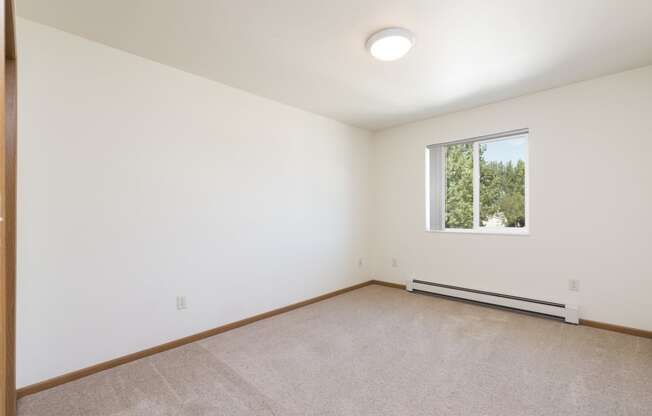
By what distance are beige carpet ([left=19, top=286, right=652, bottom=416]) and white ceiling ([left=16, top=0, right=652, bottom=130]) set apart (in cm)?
238

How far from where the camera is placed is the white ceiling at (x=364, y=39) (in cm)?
192

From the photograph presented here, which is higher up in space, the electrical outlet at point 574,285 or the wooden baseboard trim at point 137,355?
the electrical outlet at point 574,285

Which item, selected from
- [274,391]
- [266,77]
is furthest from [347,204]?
[274,391]

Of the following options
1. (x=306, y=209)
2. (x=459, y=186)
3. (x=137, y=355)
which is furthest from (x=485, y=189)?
(x=137, y=355)

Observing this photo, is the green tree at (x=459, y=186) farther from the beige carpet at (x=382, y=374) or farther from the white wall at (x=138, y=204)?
the white wall at (x=138, y=204)

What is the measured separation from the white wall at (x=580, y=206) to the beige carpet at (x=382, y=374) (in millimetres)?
454

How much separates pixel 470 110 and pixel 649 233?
207 cm

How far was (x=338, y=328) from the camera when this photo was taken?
9.82 ft

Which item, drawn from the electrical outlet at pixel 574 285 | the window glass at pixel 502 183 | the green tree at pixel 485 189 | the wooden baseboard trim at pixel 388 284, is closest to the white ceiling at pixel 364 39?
the window glass at pixel 502 183

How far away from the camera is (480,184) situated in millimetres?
3885

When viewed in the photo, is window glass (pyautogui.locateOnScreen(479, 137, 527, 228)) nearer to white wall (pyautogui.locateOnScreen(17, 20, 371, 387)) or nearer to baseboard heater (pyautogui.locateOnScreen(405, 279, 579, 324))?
baseboard heater (pyautogui.locateOnScreen(405, 279, 579, 324))

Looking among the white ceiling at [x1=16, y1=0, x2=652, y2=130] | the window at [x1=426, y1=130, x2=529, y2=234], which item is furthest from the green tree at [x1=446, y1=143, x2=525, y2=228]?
the white ceiling at [x1=16, y1=0, x2=652, y2=130]

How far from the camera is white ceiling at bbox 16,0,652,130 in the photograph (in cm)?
192

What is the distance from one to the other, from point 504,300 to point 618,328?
926mm
